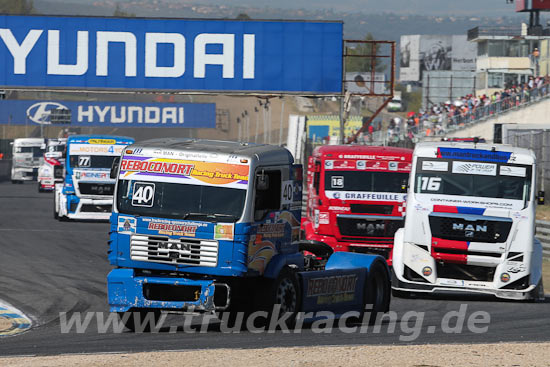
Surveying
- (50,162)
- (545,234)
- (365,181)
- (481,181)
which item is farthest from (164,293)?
(50,162)

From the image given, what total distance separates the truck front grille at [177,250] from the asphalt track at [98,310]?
3.01 feet

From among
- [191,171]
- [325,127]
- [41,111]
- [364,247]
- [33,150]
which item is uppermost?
[191,171]

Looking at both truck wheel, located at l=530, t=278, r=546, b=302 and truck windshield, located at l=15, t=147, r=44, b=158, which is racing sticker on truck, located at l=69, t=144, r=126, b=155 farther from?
truck windshield, located at l=15, t=147, r=44, b=158

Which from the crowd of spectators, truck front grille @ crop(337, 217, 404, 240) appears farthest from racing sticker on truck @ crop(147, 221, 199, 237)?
the crowd of spectators

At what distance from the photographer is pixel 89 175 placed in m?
32.5

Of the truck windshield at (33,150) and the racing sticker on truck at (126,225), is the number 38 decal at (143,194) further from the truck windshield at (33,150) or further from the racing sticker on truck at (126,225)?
the truck windshield at (33,150)

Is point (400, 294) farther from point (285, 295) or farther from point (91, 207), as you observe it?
point (91, 207)

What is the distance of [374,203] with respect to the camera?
22.4 meters

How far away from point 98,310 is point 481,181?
6.77 metres

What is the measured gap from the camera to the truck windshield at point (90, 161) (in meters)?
32.7

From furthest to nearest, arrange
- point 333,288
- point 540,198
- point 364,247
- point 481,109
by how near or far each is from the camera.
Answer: point 481,109
point 364,247
point 540,198
point 333,288

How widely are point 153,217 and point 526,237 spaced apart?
7.03 meters

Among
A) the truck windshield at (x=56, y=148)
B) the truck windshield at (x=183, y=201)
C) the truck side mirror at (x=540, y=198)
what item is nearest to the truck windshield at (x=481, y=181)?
the truck side mirror at (x=540, y=198)

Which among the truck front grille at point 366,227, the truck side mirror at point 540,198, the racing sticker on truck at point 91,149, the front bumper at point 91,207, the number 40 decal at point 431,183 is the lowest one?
the front bumper at point 91,207
